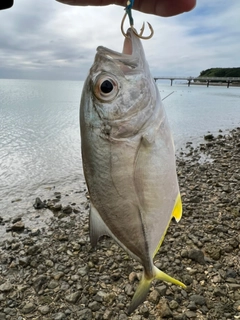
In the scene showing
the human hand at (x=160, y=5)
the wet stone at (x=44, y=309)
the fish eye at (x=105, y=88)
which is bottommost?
the wet stone at (x=44, y=309)

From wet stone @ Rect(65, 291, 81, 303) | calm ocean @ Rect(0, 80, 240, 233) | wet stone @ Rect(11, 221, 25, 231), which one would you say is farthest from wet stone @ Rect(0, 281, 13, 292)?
calm ocean @ Rect(0, 80, 240, 233)

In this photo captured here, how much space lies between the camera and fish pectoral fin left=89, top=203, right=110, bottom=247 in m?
1.82

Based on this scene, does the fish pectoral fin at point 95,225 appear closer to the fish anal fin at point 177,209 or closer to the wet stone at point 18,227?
the fish anal fin at point 177,209

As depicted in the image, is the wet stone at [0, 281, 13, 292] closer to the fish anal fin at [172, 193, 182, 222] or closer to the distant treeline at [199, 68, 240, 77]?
the fish anal fin at [172, 193, 182, 222]

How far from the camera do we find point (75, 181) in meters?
11.9

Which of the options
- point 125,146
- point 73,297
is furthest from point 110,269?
point 125,146

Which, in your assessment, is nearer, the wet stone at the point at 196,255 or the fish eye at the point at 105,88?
the fish eye at the point at 105,88

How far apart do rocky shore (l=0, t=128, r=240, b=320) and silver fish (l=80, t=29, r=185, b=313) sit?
2.57 meters

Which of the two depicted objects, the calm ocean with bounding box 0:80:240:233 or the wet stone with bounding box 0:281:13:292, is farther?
the calm ocean with bounding box 0:80:240:233

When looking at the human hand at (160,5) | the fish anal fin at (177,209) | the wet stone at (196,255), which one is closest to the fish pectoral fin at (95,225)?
the fish anal fin at (177,209)

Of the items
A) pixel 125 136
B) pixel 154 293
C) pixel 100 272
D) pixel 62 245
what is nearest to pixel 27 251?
pixel 62 245

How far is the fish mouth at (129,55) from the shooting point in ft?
5.71

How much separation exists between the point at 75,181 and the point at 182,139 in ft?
35.5

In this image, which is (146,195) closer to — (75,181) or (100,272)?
(100,272)
